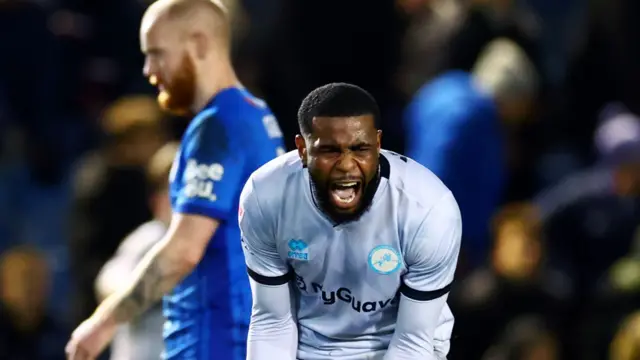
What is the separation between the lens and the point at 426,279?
14.6 ft

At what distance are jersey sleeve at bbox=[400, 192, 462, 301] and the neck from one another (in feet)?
4.11

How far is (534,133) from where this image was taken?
901cm

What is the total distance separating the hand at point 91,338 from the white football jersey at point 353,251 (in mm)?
693

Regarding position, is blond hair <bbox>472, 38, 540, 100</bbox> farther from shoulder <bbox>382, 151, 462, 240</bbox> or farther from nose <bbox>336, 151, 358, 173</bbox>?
nose <bbox>336, 151, 358, 173</bbox>

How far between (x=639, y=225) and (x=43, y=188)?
11.7 feet

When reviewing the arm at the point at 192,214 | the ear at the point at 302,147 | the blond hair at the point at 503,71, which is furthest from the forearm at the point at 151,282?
the blond hair at the point at 503,71

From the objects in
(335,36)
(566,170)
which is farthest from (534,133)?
(335,36)

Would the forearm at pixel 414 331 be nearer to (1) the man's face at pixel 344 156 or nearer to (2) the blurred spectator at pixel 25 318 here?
(1) the man's face at pixel 344 156

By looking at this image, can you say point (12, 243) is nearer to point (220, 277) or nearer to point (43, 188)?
point (43, 188)

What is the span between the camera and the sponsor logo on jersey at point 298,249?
4535mm

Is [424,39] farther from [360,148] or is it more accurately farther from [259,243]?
[360,148]

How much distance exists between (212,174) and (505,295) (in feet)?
9.13

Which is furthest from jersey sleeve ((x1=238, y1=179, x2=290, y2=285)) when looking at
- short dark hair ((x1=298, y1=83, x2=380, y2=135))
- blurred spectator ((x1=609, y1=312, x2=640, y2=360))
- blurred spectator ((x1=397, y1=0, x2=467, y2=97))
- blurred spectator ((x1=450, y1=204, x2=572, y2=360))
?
blurred spectator ((x1=397, y1=0, x2=467, y2=97))

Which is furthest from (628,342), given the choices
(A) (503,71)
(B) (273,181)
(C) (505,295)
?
(B) (273,181)
